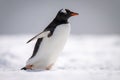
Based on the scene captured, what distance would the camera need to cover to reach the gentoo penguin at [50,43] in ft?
18.6

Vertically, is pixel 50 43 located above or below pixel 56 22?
below

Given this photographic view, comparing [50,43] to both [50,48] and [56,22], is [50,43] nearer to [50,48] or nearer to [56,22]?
[50,48]

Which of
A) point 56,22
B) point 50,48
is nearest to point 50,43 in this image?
point 50,48

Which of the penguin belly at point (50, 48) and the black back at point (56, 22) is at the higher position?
the black back at point (56, 22)

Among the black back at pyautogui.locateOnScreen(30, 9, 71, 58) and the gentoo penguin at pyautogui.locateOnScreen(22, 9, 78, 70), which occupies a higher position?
the black back at pyautogui.locateOnScreen(30, 9, 71, 58)

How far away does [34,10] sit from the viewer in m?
38.9

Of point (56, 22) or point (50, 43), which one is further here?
point (56, 22)

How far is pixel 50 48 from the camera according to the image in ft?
18.8

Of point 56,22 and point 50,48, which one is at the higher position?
point 56,22

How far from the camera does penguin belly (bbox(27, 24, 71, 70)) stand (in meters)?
5.68

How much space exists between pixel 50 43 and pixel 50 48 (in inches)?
2.4

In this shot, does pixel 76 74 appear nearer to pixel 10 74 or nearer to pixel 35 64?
pixel 10 74

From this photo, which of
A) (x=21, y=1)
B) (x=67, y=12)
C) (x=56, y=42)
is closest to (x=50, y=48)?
(x=56, y=42)

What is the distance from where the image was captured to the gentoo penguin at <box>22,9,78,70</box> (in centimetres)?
568
